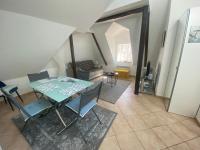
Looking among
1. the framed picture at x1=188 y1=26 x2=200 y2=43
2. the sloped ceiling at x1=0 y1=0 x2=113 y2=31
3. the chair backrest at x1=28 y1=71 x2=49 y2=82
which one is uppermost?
the sloped ceiling at x1=0 y1=0 x2=113 y2=31

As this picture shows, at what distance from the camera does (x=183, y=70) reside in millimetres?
1986

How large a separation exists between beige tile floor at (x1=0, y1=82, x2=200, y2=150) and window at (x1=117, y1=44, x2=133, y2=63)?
10.7 ft

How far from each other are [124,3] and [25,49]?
281 cm

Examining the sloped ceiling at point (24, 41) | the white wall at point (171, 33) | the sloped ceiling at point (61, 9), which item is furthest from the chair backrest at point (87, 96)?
the white wall at point (171, 33)

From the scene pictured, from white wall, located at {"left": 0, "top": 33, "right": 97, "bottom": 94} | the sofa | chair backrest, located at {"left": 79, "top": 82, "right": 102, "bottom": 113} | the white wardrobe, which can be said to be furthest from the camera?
the sofa

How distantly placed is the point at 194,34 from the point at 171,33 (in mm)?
682

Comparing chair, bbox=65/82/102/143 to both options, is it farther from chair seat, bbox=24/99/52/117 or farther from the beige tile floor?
the beige tile floor

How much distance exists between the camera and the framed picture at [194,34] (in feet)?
5.83

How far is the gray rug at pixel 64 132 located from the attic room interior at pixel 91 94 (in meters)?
0.02

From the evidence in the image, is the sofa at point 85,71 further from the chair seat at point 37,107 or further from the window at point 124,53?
the chair seat at point 37,107

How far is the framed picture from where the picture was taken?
5.83ft

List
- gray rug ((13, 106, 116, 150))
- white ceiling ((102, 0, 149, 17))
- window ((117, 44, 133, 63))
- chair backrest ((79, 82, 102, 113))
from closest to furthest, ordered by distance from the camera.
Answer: chair backrest ((79, 82, 102, 113))
gray rug ((13, 106, 116, 150))
white ceiling ((102, 0, 149, 17))
window ((117, 44, 133, 63))

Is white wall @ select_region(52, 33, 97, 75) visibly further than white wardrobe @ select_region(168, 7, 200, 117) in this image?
Yes

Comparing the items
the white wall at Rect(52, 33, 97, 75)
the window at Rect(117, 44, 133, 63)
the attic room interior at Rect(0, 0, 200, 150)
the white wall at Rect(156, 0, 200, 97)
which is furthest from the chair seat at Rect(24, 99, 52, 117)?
the window at Rect(117, 44, 133, 63)
